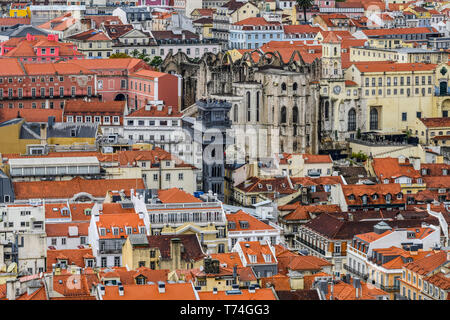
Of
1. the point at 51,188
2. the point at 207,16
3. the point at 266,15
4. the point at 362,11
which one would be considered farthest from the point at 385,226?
the point at 362,11

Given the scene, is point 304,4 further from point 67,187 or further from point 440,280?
point 440,280

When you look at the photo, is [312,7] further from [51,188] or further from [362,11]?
[51,188]

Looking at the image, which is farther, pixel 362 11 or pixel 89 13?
pixel 362 11

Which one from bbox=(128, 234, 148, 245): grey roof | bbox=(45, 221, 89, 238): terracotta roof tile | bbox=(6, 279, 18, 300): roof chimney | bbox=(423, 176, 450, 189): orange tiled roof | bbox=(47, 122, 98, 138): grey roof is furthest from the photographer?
bbox=(47, 122, 98, 138): grey roof

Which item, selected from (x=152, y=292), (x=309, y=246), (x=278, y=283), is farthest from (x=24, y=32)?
(x=152, y=292)

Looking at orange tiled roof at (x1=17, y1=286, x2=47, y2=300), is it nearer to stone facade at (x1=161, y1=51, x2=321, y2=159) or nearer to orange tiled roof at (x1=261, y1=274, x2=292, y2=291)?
orange tiled roof at (x1=261, y1=274, x2=292, y2=291)

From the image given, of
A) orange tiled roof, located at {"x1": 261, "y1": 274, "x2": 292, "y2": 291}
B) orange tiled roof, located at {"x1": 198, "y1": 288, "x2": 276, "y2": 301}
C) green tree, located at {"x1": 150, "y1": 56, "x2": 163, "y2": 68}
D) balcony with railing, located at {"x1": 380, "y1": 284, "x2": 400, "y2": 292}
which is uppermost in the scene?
green tree, located at {"x1": 150, "y1": 56, "x2": 163, "y2": 68}

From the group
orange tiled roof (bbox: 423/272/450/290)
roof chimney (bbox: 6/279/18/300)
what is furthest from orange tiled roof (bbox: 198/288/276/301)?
orange tiled roof (bbox: 423/272/450/290)

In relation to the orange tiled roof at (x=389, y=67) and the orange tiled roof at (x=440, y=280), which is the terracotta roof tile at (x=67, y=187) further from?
the orange tiled roof at (x=389, y=67)

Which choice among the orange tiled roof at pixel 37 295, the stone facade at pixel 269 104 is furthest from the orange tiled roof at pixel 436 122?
the orange tiled roof at pixel 37 295
